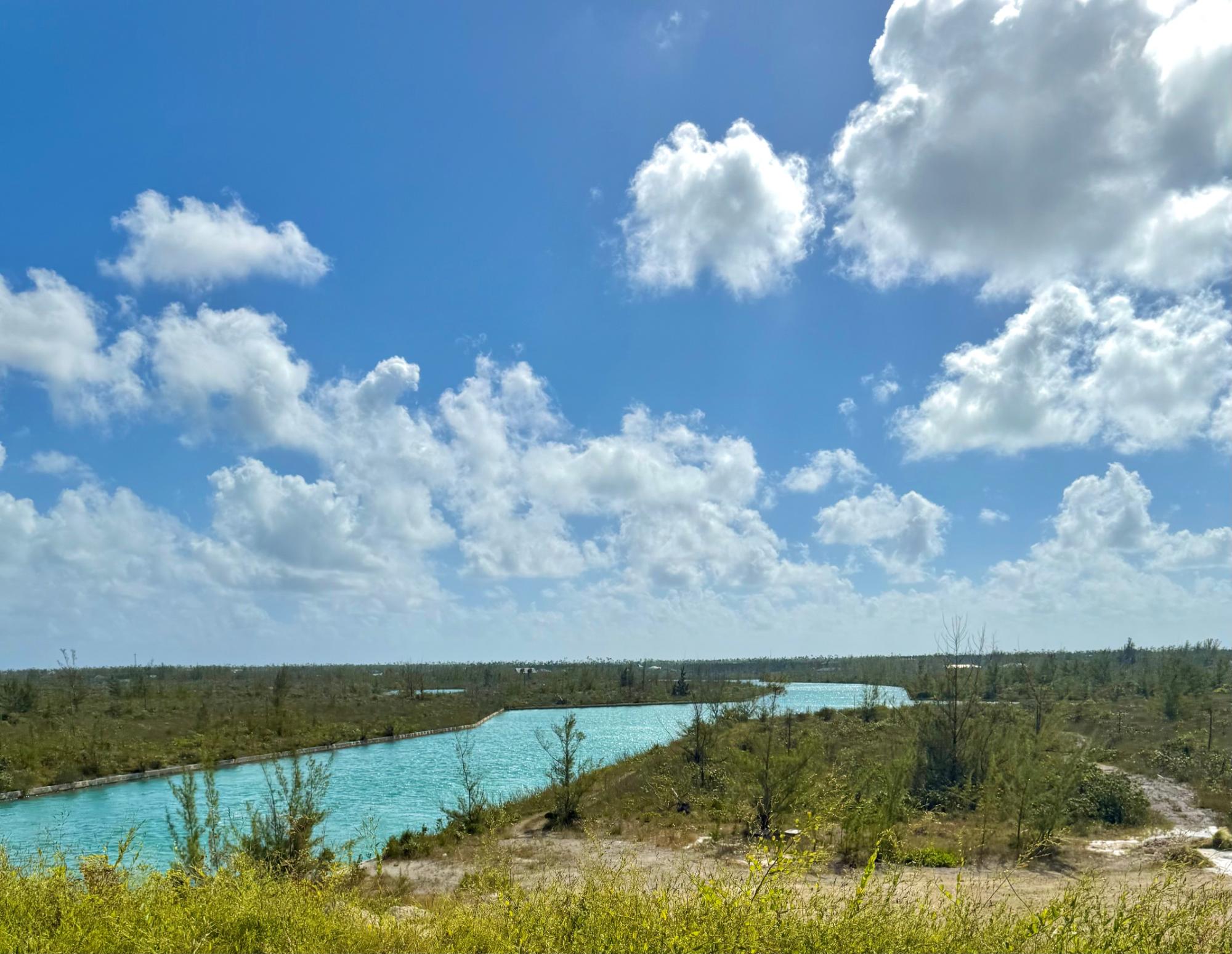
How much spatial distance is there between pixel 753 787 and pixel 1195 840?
11.9 metres

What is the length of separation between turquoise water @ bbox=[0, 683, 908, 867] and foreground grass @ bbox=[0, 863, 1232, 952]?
206 inches

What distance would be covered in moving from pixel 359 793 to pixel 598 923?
108 feet

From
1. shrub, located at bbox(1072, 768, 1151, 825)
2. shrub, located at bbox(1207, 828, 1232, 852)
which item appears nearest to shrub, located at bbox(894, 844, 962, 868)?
shrub, located at bbox(1207, 828, 1232, 852)

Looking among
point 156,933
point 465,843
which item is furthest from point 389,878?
point 156,933

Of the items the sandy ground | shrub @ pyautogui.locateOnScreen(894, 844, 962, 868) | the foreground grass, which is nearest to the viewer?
the foreground grass

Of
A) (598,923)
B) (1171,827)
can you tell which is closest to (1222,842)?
(1171,827)

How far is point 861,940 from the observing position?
6879 millimetres

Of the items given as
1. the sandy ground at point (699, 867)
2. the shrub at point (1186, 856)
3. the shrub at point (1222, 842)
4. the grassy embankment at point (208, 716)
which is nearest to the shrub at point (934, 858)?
the sandy ground at point (699, 867)

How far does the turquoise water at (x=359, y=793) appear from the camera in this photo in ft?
85.8

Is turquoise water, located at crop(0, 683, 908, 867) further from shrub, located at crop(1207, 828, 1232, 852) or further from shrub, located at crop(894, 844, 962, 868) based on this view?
shrub, located at crop(1207, 828, 1232, 852)

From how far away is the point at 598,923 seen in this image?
7.41 m

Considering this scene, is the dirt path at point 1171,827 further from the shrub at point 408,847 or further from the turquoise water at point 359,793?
the shrub at point 408,847

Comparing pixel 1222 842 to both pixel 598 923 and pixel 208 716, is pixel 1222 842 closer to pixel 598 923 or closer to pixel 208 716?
pixel 598 923

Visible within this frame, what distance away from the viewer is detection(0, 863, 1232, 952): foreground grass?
6840 mm
